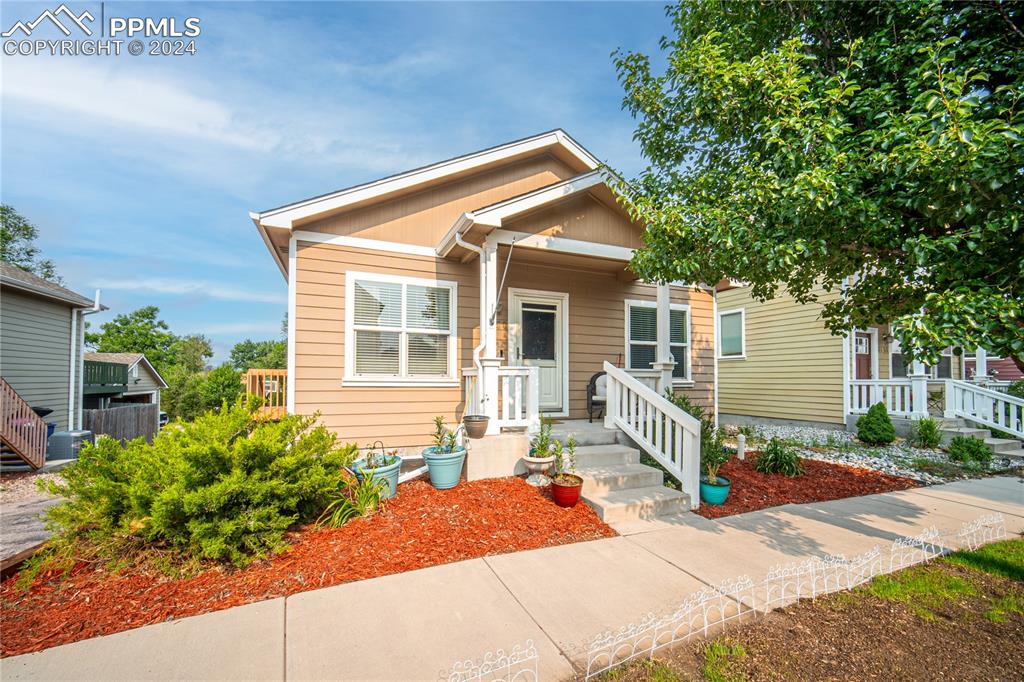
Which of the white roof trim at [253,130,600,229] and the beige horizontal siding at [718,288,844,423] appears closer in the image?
the white roof trim at [253,130,600,229]

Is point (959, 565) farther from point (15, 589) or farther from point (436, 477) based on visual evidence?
point (15, 589)

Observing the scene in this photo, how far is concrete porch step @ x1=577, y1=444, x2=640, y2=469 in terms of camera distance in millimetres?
5191

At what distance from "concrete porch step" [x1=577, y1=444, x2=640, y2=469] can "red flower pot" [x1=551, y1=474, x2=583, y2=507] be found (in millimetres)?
748

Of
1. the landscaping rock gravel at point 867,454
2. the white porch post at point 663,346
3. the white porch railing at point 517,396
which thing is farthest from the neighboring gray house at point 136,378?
the landscaping rock gravel at point 867,454

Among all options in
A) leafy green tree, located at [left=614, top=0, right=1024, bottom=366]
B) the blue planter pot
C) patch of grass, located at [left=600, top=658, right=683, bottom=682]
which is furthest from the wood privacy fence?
leafy green tree, located at [left=614, top=0, right=1024, bottom=366]

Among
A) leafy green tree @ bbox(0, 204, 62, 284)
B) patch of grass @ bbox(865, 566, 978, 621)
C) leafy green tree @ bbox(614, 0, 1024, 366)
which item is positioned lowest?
patch of grass @ bbox(865, 566, 978, 621)

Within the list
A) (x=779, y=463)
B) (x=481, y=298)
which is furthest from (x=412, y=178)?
(x=779, y=463)

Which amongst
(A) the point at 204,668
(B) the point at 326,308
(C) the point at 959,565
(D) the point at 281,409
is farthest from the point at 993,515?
(D) the point at 281,409

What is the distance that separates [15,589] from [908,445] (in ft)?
42.6

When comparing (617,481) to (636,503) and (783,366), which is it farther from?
(783,366)

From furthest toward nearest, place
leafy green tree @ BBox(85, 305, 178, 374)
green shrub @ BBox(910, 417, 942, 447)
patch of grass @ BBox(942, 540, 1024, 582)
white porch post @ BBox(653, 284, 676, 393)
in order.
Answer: leafy green tree @ BBox(85, 305, 178, 374), green shrub @ BBox(910, 417, 942, 447), white porch post @ BBox(653, 284, 676, 393), patch of grass @ BBox(942, 540, 1024, 582)

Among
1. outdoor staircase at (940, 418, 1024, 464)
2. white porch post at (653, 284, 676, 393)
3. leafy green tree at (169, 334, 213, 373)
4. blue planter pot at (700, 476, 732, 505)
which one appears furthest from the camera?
leafy green tree at (169, 334, 213, 373)

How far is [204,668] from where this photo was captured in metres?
2.11

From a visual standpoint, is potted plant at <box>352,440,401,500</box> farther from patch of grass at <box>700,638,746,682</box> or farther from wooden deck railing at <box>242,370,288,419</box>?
wooden deck railing at <box>242,370,288,419</box>
